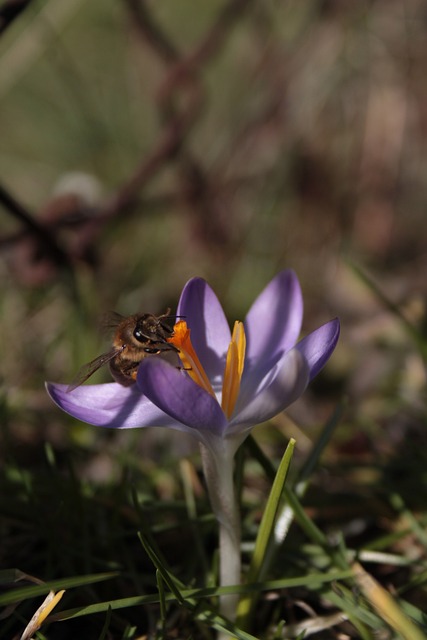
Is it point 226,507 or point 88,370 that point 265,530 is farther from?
point 88,370

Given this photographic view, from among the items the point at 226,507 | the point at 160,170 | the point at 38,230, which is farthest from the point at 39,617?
the point at 160,170

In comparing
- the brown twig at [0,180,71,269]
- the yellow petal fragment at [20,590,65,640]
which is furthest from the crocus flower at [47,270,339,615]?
the brown twig at [0,180,71,269]

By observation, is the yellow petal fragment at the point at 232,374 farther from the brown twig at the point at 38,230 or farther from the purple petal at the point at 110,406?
the brown twig at the point at 38,230

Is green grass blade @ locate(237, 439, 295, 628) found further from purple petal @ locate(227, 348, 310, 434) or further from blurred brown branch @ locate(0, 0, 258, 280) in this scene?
blurred brown branch @ locate(0, 0, 258, 280)

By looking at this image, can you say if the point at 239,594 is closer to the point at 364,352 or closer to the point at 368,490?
the point at 368,490

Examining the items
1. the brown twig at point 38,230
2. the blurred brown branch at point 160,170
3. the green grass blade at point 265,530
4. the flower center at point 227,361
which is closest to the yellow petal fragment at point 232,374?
the flower center at point 227,361

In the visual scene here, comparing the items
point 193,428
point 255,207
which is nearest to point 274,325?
point 193,428

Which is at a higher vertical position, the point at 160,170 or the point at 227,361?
the point at 160,170
